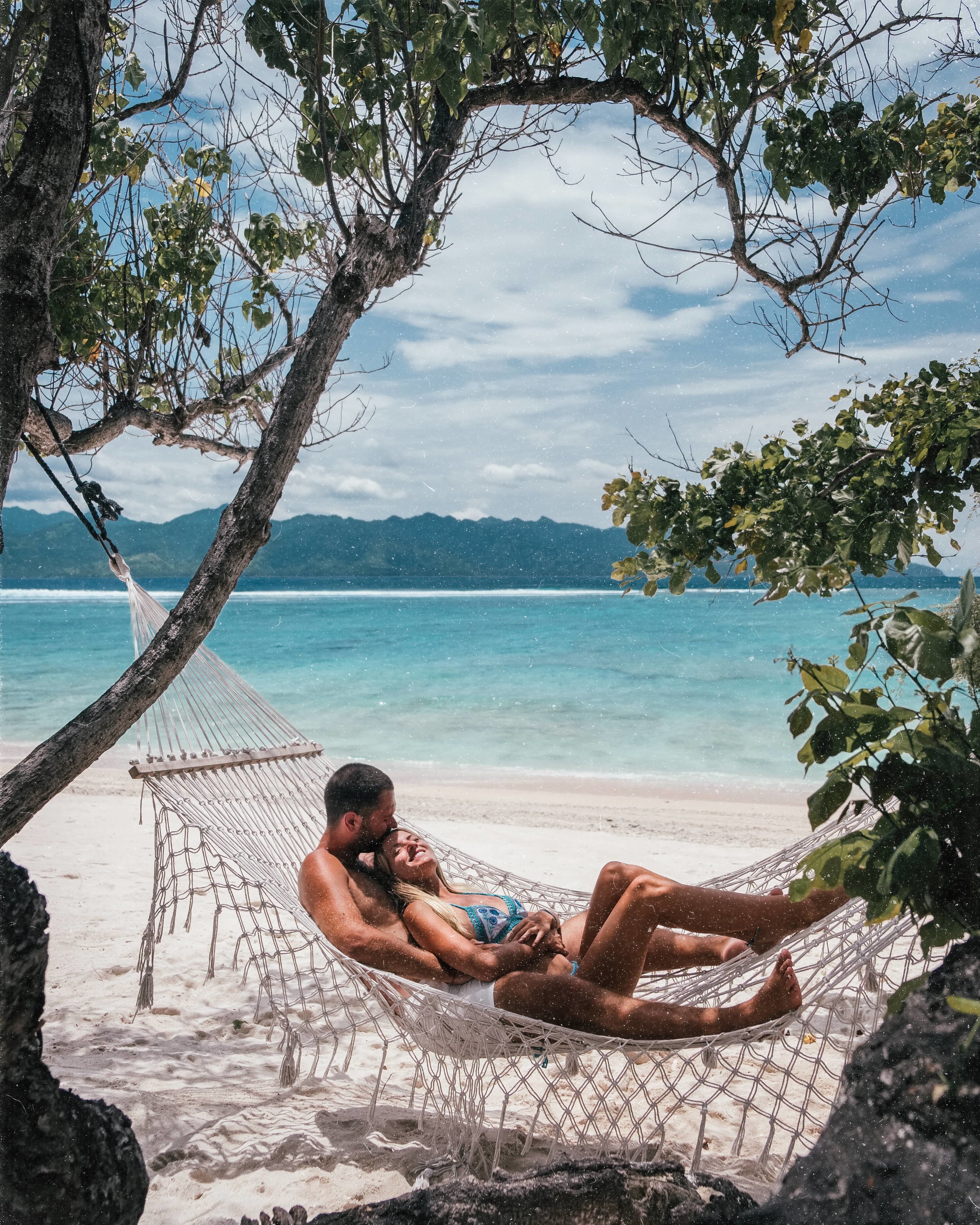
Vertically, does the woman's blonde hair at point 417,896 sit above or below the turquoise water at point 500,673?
above

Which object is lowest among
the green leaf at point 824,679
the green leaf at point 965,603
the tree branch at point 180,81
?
the green leaf at point 824,679

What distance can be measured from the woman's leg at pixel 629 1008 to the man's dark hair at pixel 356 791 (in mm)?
452

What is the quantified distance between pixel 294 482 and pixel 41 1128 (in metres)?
23.1

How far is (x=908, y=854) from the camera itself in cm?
81

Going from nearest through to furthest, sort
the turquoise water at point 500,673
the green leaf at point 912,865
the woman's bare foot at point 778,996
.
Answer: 1. the green leaf at point 912,865
2. the woman's bare foot at point 778,996
3. the turquoise water at point 500,673

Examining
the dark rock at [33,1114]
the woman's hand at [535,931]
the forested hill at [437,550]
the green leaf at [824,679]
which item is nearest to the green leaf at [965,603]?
the green leaf at [824,679]

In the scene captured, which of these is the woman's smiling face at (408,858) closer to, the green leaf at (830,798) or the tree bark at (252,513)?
the tree bark at (252,513)

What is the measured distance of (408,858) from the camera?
1.87 meters

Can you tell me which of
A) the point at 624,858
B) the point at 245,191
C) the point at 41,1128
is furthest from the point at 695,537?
the point at 624,858

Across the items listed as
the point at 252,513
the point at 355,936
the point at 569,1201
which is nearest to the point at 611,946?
the point at 355,936

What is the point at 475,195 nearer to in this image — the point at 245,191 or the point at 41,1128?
the point at 245,191

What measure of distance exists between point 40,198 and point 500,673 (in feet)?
51.0

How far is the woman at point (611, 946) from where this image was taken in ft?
4.83

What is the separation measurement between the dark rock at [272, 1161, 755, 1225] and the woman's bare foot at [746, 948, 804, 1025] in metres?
0.53
